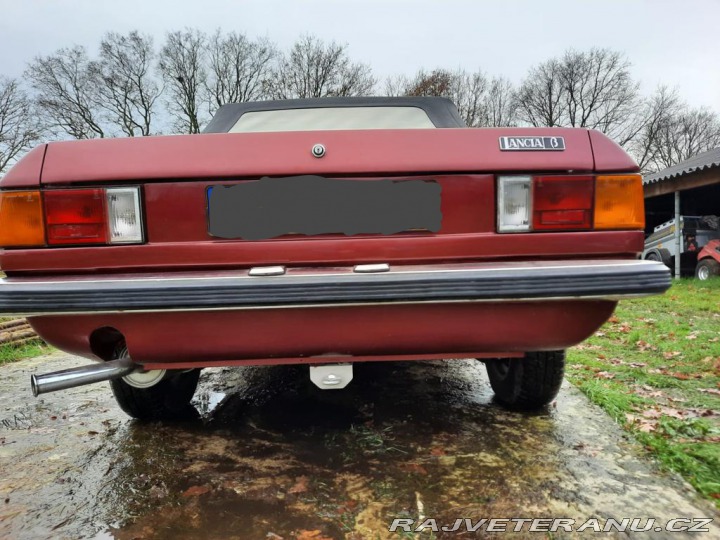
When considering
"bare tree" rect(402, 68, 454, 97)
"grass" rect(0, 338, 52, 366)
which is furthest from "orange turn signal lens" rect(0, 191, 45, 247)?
→ "bare tree" rect(402, 68, 454, 97)

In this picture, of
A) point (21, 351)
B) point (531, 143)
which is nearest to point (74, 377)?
point (531, 143)

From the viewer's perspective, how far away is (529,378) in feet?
7.25

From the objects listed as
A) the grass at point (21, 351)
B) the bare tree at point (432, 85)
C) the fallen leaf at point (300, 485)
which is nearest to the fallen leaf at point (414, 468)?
the fallen leaf at point (300, 485)

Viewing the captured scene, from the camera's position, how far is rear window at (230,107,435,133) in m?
2.70

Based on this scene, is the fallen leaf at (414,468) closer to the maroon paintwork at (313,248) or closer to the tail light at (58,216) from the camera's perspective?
the maroon paintwork at (313,248)

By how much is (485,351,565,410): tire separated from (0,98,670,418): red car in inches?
22.4

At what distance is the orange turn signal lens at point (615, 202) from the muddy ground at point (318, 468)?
96cm

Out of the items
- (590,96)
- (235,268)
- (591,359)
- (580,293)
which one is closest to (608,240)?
(580,293)

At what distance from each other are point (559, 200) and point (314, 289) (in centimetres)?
89

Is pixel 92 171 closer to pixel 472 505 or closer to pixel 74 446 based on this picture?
pixel 74 446

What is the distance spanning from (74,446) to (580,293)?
2259 millimetres

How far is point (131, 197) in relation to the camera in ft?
5.11

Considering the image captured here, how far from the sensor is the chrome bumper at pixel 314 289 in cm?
144

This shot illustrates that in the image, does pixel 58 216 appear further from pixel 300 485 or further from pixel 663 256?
pixel 663 256
